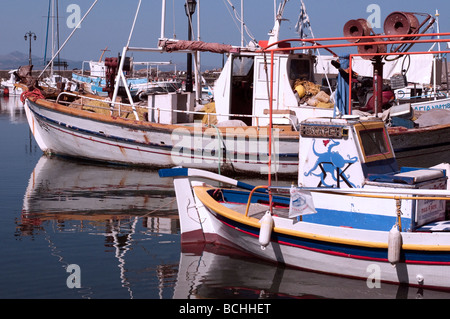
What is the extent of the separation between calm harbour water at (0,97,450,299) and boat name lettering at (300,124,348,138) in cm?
195

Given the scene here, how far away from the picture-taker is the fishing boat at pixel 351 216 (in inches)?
313

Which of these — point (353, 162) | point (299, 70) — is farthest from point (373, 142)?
Result: point (299, 70)

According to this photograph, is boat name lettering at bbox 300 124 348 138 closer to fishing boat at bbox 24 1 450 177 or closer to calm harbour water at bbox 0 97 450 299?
calm harbour water at bbox 0 97 450 299

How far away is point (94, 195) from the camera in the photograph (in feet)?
45.7

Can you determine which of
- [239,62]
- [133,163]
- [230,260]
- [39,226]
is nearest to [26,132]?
[133,163]

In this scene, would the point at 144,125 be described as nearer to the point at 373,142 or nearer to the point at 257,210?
the point at 257,210

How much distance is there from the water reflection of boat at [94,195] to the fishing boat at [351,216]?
2369 mm

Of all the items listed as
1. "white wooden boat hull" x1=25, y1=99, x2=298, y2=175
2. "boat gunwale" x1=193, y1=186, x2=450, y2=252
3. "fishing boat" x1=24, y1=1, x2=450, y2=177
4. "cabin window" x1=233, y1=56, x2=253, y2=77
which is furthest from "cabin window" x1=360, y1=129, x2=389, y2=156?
"cabin window" x1=233, y1=56, x2=253, y2=77

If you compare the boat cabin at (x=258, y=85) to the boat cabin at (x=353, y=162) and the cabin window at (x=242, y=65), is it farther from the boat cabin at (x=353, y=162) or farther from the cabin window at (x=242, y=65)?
the boat cabin at (x=353, y=162)

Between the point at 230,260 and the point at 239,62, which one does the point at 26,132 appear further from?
the point at 230,260

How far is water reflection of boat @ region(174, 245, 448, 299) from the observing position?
809cm

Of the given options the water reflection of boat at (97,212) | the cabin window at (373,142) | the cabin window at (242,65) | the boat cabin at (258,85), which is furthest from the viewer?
the cabin window at (242,65)

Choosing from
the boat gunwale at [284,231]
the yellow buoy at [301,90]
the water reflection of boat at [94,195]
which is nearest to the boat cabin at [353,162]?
the boat gunwale at [284,231]

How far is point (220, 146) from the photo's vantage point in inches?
624
